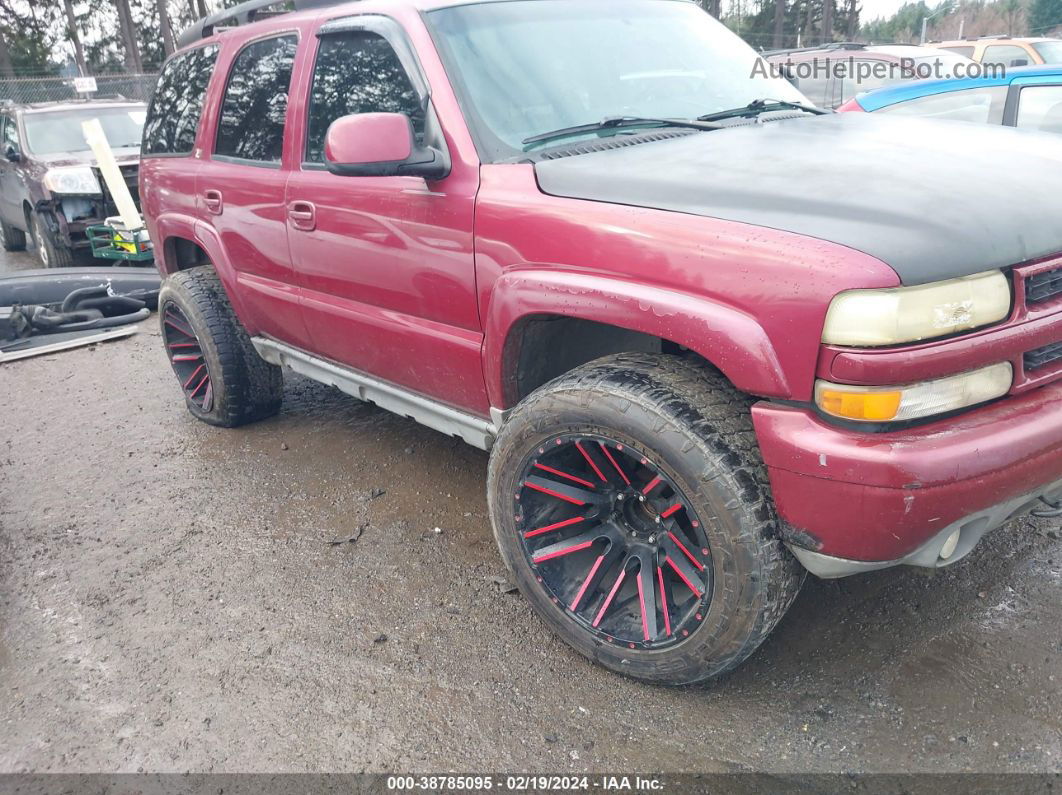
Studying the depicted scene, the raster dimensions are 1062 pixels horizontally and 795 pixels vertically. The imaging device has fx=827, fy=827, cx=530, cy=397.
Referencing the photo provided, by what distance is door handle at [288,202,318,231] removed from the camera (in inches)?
125

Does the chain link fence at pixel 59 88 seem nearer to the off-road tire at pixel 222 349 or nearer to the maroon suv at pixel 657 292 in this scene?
the off-road tire at pixel 222 349

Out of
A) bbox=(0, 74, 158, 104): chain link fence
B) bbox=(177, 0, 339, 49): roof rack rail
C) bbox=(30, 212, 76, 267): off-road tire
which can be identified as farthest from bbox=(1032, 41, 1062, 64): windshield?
bbox=(0, 74, 158, 104): chain link fence

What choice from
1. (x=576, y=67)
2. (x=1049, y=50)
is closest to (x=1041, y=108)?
(x=576, y=67)

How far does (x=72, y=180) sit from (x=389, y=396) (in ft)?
22.6

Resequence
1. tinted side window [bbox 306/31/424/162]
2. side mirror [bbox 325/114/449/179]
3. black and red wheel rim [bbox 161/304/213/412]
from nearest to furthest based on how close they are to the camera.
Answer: side mirror [bbox 325/114/449/179] → tinted side window [bbox 306/31/424/162] → black and red wheel rim [bbox 161/304/213/412]

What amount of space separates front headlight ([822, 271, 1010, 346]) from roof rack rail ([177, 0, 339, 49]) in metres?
2.55

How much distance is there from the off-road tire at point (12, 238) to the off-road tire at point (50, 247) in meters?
1.93

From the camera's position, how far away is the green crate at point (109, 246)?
7918 mm

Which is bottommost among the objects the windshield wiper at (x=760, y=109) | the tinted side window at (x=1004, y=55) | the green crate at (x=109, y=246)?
the green crate at (x=109, y=246)

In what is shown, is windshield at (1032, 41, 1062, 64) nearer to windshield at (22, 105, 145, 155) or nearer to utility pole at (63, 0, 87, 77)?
windshield at (22, 105, 145, 155)

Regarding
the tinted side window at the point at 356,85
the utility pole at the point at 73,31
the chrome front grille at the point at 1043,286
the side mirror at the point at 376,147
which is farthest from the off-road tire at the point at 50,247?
the utility pole at the point at 73,31

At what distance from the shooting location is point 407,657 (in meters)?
2.62

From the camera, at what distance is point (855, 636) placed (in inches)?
101

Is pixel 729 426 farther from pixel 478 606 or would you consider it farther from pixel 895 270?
pixel 478 606
